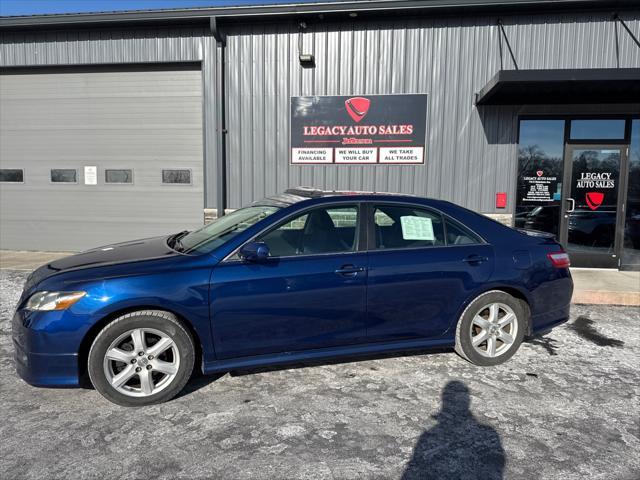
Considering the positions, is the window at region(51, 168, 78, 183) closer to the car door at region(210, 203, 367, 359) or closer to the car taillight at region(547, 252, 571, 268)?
the car door at region(210, 203, 367, 359)

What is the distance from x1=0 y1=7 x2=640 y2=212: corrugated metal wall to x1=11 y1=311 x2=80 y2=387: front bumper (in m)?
5.99

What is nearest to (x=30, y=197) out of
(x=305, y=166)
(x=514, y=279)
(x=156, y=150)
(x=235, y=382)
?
(x=156, y=150)

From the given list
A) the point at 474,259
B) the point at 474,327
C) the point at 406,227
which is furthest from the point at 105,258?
the point at 474,327

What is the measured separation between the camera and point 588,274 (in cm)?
768

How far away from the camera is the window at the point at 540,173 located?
8.23 meters

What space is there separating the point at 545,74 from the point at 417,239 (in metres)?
4.45

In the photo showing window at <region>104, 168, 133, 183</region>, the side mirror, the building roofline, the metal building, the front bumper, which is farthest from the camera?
window at <region>104, 168, 133, 183</region>

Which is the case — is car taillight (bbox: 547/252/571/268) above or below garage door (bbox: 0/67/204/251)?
below

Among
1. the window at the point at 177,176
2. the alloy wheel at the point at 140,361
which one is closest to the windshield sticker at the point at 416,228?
the alloy wheel at the point at 140,361

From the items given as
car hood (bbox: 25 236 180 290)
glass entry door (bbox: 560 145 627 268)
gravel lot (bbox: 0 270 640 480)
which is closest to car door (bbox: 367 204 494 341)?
gravel lot (bbox: 0 270 640 480)

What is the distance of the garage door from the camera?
919cm

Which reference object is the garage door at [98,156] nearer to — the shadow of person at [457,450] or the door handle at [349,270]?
the door handle at [349,270]

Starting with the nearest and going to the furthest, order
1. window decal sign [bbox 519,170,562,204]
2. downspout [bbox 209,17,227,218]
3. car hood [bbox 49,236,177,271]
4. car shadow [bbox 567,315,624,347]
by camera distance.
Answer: car hood [bbox 49,236,177,271]
car shadow [bbox 567,315,624,347]
window decal sign [bbox 519,170,562,204]
downspout [bbox 209,17,227,218]

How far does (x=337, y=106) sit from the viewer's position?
8492 mm
